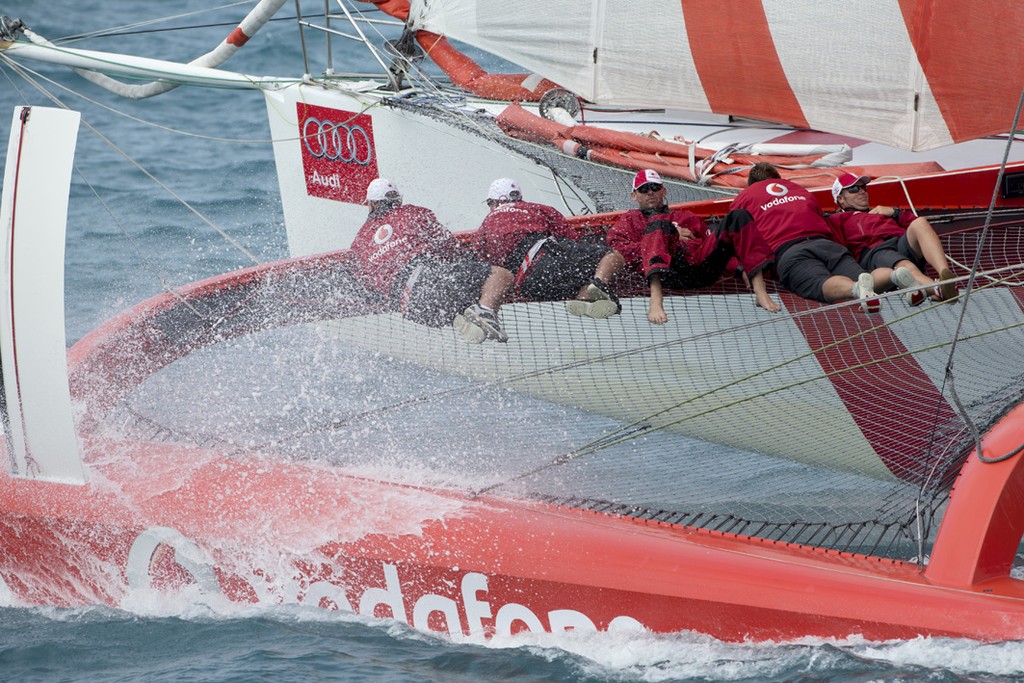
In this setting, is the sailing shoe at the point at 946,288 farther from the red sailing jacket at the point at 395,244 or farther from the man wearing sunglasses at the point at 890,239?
the red sailing jacket at the point at 395,244

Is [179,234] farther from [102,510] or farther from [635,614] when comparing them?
[635,614]

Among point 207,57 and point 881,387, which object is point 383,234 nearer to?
point 881,387

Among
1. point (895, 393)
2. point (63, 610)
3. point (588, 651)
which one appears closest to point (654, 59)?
point (895, 393)

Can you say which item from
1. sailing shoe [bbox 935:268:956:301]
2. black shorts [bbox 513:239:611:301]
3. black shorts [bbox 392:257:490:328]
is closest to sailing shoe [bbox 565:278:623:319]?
black shorts [bbox 513:239:611:301]

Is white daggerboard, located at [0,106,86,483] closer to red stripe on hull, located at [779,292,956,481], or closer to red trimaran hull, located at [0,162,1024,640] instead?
red trimaran hull, located at [0,162,1024,640]

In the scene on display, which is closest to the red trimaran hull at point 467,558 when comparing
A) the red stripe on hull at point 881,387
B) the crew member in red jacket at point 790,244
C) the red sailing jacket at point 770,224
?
the red stripe on hull at point 881,387

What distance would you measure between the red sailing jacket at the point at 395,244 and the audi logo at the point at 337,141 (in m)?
1.64

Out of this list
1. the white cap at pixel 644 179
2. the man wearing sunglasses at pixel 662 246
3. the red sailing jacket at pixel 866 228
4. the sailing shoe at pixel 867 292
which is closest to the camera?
the sailing shoe at pixel 867 292

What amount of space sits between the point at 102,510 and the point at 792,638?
2.19 meters

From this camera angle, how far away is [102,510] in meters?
3.96

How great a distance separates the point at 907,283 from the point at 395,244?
2.08 meters

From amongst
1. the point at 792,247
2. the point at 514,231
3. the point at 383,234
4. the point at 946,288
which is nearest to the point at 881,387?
the point at 946,288

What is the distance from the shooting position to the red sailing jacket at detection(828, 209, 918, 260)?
14.2 ft

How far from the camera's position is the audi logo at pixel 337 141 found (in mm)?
6828
